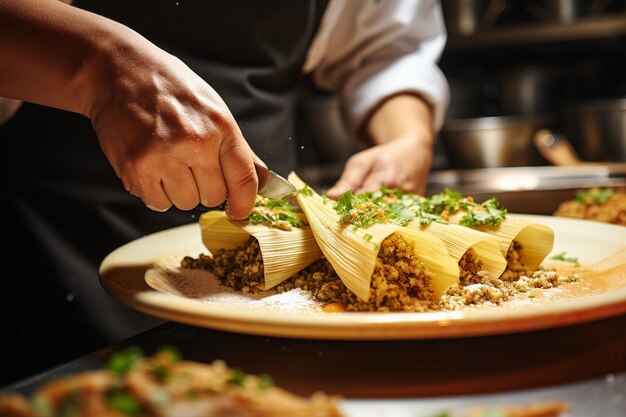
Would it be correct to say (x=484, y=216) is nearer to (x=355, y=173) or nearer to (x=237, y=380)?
(x=355, y=173)

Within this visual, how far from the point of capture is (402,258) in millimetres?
1233

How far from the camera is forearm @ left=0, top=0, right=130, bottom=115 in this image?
1107 millimetres

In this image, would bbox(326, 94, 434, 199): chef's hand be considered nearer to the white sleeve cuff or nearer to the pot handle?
the white sleeve cuff

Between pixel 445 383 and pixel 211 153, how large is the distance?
0.53 metres

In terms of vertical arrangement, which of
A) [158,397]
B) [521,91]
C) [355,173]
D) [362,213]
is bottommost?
[521,91]

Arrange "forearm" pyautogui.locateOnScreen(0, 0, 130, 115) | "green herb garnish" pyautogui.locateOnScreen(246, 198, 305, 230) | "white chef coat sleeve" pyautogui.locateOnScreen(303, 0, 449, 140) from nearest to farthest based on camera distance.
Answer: "forearm" pyautogui.locateOnScreen(0, 0, 130, 115)
"green herb garnish" pyautogui.locateOnScreen(246, 198, 305, 230)
"white chef coat sleeve" pyautogui.locateOnScreen(303, 0, 449, 140)

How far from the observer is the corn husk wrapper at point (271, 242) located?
128 centimetres

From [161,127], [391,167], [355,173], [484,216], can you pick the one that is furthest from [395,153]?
[161,127]

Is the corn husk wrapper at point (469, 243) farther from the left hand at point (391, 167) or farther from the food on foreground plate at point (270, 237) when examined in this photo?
the left hand at point (391, 167)

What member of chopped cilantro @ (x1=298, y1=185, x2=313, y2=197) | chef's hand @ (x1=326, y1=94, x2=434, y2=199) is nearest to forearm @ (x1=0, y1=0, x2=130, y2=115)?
chopped cilantro @ (x1=298, y1=185, x2=313, y2=197)

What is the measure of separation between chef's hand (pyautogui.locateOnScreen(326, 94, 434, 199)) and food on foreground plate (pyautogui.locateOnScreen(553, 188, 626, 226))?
43cm

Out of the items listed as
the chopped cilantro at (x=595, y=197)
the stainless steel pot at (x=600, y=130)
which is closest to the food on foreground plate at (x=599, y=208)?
the chopped cilantro at (x=595, y=197)

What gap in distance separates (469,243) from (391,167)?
2.26 feet

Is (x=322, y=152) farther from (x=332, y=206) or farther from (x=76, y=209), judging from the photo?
(x=332, y=206)
